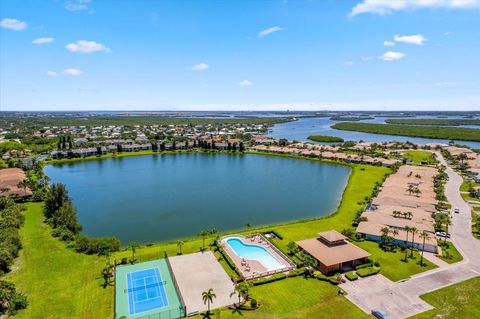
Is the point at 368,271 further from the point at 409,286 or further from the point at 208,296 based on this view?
the point at 208,296

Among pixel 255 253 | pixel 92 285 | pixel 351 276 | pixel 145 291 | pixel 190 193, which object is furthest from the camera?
pixel 190 193

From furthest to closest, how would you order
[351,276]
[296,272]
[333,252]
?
1. [333,252]
2. [296,272]
3. [351,276]

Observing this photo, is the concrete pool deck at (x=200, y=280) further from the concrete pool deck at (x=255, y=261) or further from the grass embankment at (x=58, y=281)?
the grass embankment at (x=58, y=281)

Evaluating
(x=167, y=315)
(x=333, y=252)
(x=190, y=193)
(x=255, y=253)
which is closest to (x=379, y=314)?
(x=333, y=252)

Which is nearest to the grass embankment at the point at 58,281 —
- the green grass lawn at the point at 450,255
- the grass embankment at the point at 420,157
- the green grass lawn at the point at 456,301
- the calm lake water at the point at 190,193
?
the calm lake water at the point at 190,193

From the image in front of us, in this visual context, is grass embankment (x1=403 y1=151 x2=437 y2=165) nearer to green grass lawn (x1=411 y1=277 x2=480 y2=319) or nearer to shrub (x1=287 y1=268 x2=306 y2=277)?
green grass lawn (x1=411 y1=277 x2=480 y2=319)

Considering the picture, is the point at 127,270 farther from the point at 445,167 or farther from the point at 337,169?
the point at 445,167

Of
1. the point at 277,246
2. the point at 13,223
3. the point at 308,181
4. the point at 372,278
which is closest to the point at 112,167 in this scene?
the point at 13,223
